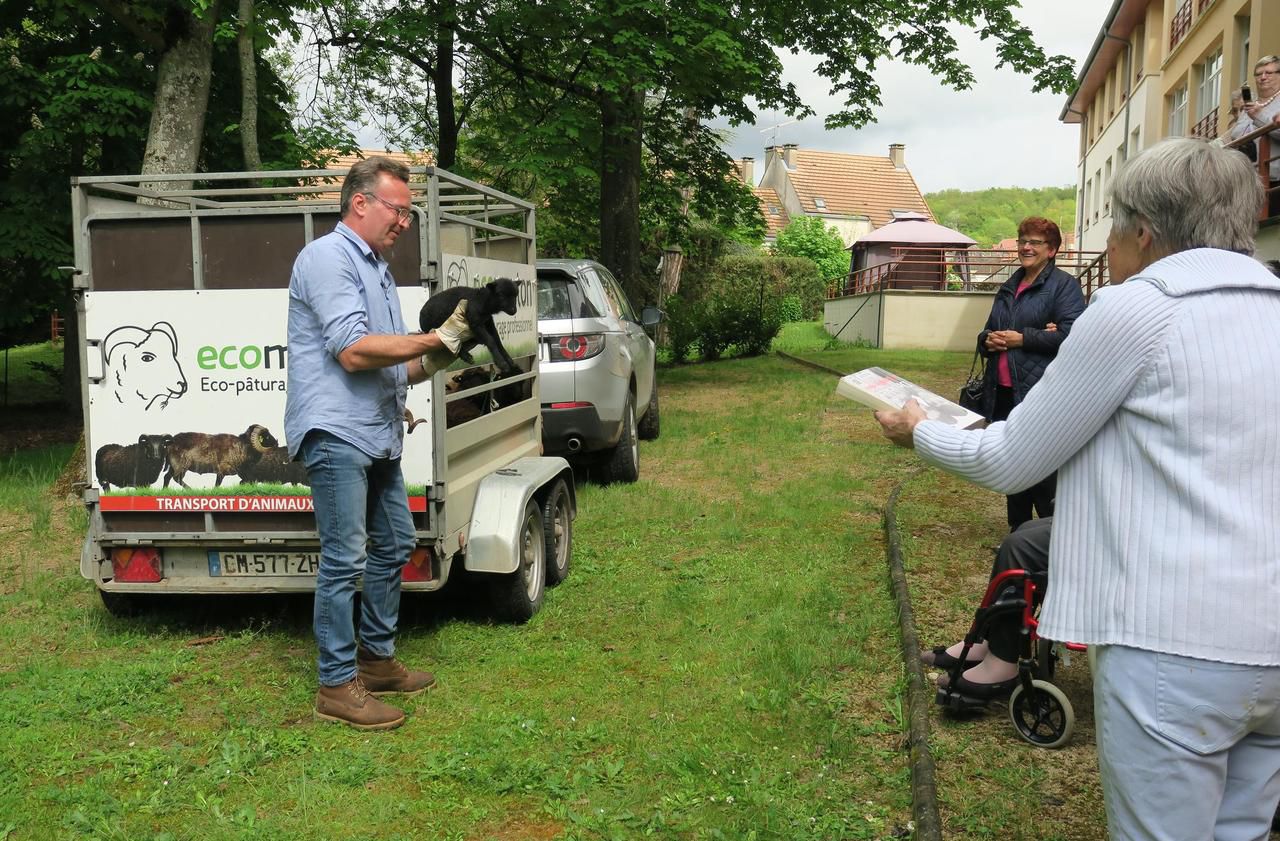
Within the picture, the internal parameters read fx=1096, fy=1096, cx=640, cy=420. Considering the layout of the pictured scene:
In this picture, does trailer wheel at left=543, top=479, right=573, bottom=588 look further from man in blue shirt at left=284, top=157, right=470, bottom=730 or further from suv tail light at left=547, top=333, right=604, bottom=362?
suv tail light at left=547, top=333, right=604, bottom=362

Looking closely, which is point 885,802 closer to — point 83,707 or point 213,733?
point 213,733

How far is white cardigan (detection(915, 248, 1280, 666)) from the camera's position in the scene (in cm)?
192

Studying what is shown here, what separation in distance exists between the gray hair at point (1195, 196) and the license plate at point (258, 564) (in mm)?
4217

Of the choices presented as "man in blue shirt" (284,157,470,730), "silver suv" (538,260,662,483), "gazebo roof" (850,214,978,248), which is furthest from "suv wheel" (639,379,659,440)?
"gazebo roof" (850,214,978,248)

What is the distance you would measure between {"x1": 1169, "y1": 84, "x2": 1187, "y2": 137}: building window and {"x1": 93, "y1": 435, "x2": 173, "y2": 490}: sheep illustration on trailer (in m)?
26.2

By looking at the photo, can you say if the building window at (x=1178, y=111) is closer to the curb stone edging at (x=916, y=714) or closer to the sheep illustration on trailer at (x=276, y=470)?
the curb stone edging at (x=916, y=714)

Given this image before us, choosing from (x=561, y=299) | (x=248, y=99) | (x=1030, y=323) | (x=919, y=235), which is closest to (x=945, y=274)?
(x=919, y=235)

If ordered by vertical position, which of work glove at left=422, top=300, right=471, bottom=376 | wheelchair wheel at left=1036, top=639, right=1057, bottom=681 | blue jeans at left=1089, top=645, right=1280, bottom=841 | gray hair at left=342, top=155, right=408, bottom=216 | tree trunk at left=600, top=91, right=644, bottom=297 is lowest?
wheelchair wheel at left=1036, top=639, right=1057, bottom=681

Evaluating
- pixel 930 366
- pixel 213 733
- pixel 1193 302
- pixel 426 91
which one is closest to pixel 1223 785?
pixel 1193 302

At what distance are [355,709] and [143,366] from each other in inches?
79.7

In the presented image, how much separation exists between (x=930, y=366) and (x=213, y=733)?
1799 centimetres

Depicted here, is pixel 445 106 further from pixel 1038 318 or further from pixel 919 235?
pixel 919 235

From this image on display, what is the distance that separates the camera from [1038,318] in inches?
232

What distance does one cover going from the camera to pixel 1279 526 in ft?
6.40
